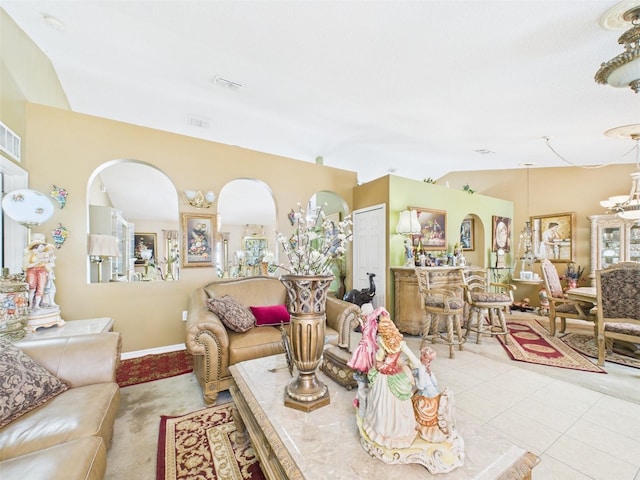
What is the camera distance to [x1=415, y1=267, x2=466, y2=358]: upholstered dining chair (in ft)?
10.5

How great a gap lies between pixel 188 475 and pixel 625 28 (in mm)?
4018

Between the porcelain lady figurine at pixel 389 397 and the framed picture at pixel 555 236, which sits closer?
the porcelain lady figurine at pixel 389 397

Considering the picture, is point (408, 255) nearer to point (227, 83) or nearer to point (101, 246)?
point (227, 83)

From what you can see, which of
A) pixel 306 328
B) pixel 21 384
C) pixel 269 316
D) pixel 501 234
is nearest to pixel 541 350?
pixel 501 234

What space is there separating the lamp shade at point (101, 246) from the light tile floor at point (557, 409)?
12.2ft

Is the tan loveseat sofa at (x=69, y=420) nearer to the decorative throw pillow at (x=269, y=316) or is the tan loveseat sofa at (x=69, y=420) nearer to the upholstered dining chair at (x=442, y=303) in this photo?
the decorative throw pillow at (x=269, y=316)

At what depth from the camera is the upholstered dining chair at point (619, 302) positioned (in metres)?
2.68

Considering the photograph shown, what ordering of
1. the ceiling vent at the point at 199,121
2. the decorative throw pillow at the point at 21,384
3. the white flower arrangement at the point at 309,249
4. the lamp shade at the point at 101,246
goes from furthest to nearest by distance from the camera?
the ceiling vent at the point at 199,121 < the lamp shade at the point at 101,246 < the white flower arrangement at the point at 309,249 < the decorative throw pillow at the point at 21,384

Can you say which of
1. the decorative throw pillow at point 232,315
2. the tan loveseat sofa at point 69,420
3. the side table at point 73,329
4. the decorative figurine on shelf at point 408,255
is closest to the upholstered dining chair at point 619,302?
the decorative figurine on shelf at point 408,255

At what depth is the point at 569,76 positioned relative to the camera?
2391mm

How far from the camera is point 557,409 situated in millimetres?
2107

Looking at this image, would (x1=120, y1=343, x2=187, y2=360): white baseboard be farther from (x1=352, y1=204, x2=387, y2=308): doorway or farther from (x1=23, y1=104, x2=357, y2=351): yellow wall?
(x1=352, y1=204, x2=387, y2=308): doorway

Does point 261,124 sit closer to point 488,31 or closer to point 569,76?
point 488,31

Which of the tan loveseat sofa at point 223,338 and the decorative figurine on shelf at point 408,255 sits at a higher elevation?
the decorative figurine on shelf at point 408,255
